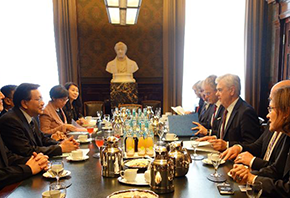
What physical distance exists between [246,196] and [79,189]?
88 cm

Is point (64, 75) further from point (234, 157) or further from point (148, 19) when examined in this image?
point (234, 157)

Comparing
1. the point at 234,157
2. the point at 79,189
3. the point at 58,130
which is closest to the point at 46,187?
the point at 79,189

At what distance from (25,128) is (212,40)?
217 inches

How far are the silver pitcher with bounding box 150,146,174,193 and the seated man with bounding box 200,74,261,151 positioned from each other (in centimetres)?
90

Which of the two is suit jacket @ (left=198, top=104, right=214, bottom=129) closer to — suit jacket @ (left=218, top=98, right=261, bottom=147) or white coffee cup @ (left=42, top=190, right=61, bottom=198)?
suit jacket @ (left=218, top=98, right=261, bottom=147)

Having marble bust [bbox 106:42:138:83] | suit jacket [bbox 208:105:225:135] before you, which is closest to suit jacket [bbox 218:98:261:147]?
suit jacket [bbox 208:105:225:135]

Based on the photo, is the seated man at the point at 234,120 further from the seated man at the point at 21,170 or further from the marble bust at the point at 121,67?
the marble bust at the point at 121,67

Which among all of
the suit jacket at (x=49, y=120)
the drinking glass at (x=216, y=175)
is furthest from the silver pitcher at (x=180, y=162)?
the suit jacket at (x=49, y=120)

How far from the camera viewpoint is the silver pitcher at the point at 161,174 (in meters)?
1.52

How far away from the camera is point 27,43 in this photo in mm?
6633

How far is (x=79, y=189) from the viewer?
5.20 ft

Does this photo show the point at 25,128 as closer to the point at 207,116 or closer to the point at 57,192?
the point at 57,192

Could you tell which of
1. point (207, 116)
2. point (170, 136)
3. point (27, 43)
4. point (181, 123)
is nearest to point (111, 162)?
point (170, 136)

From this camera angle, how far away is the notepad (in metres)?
2.91
